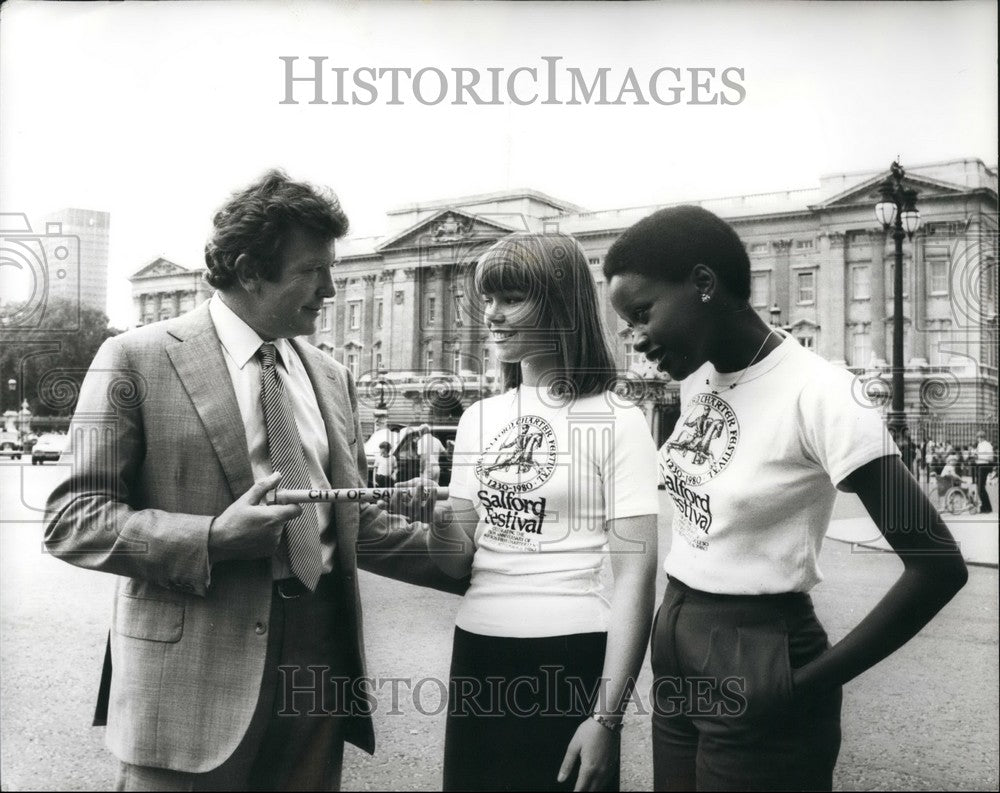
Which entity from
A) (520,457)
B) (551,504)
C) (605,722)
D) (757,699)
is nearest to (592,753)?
(605,722)

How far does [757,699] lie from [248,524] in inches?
45.8

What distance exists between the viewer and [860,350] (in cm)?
274

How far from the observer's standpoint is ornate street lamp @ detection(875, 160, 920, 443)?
2.74 metres

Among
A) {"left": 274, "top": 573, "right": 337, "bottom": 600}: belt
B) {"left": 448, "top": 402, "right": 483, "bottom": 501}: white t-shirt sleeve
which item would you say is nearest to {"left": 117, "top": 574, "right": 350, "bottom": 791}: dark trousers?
{"left": 274, "top": 573, "right": 337, "bottom": 600}: belt

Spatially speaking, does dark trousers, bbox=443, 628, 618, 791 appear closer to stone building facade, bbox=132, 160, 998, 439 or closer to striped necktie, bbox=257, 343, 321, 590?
striped necktie, bbox=257, 343, 321, 590

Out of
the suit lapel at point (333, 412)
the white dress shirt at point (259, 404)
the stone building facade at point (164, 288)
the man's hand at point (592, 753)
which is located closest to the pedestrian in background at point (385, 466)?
the suit lapel at point (333, 412)

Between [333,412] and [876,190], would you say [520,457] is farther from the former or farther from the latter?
[876,190]

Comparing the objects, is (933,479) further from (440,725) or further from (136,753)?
(136,753)

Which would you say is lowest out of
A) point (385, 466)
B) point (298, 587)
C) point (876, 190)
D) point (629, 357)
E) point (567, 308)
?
point (298, 587)

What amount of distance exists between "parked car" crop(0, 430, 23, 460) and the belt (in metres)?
1.09

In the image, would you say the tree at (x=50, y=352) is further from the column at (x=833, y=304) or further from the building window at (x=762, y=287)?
the column at (x=833, y=304)

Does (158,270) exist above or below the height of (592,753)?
above

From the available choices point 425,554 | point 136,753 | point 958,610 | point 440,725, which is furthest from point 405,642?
point 958,610

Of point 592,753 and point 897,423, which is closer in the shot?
point 592,753
